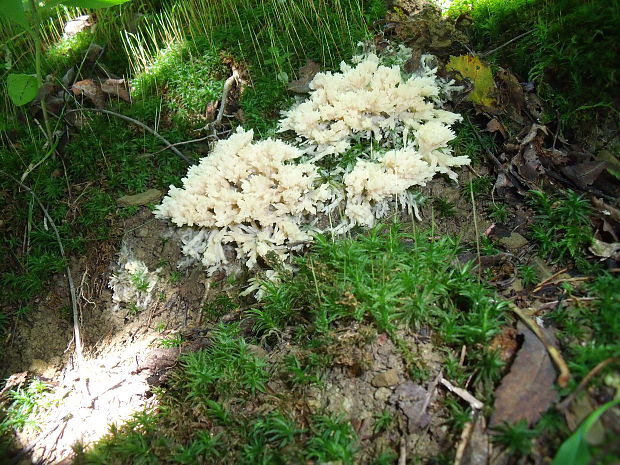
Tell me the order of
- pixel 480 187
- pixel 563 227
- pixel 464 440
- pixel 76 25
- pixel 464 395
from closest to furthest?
pixel 464 440 < pixel 464 395 < pixel 563 227 < pixel 480 187 < pixel 76 25

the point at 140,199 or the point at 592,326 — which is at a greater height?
the point at 140,199

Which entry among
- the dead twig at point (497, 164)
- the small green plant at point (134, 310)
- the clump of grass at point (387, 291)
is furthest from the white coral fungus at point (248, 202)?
the dead twig at point (497, 164)

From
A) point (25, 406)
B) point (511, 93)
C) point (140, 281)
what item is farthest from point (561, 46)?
point (25, 406)

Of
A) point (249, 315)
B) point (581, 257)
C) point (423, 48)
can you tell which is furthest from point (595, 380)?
point (423, 48)

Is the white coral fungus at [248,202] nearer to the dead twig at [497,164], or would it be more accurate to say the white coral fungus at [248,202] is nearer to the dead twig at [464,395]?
the dead twig at [497,164]

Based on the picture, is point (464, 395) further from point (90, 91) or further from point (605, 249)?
point (90, 91)

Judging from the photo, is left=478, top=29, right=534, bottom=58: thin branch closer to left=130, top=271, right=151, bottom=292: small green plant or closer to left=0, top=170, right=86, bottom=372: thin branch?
left=130, top=271, right=151, bottom=292: small green plant
